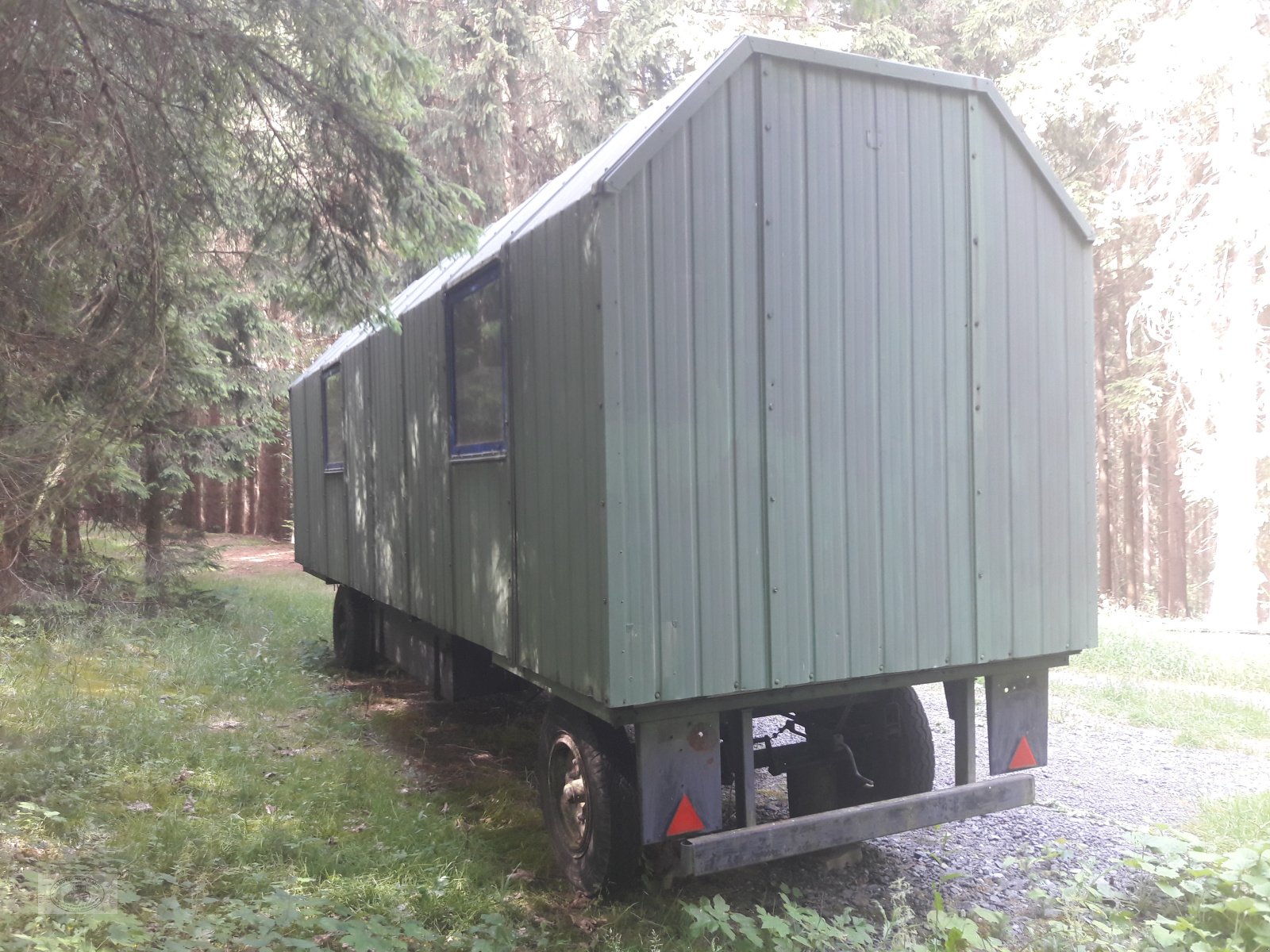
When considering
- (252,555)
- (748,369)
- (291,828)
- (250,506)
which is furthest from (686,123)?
(250,506)

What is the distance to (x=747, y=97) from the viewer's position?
3635 mm

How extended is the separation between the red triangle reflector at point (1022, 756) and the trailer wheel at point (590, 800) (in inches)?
69.5

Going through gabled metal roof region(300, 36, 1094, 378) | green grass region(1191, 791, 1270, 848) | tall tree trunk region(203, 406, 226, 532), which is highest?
gabled metal roof region(300, 36, 1094, 378)

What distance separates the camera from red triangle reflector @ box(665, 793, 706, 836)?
3.55 m

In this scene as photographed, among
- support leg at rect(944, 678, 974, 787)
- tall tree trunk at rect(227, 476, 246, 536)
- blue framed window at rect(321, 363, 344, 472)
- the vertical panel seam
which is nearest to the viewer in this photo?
the vertical panel seam

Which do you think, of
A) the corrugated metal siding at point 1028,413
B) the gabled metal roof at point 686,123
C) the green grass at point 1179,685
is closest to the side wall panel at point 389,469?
the gabled metal roof at point 686,123

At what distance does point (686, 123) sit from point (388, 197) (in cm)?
223

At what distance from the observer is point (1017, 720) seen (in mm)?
4281

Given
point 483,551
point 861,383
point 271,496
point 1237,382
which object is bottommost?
point 271,496

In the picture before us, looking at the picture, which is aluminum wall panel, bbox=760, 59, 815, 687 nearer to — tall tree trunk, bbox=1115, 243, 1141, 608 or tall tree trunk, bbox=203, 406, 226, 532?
tall tree trunk, bbox=1115, 243, 1141, 608

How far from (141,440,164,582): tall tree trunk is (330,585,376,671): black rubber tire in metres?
2.98

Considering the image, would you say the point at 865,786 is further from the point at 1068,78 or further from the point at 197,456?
the point at 1068,78

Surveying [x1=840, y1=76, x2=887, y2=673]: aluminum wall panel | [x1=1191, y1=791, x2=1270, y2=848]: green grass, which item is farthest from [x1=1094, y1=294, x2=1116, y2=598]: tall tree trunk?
[x1=840, y1=76, x2=887, y2=673]: aluminum wall panel

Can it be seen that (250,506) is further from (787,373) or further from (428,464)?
(787,373)
